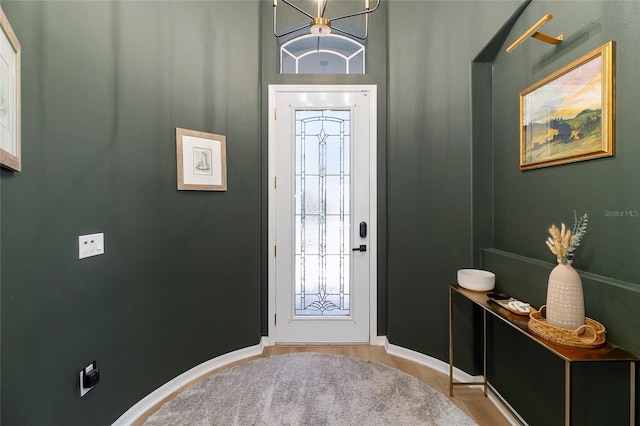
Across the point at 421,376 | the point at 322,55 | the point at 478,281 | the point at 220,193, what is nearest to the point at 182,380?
the point at 220,193

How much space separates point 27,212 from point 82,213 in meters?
0.28

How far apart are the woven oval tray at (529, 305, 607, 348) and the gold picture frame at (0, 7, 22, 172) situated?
7.05ft

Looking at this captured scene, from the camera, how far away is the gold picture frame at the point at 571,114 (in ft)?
3.92

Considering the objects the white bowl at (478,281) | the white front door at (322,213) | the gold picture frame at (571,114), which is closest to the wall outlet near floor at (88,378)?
the white front door at (322,213)

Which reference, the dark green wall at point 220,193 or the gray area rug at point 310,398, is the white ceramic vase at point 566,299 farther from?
the gray area rug at point 310,398

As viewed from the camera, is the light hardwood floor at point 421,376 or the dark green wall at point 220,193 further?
the light hardwood floor at point 421,376

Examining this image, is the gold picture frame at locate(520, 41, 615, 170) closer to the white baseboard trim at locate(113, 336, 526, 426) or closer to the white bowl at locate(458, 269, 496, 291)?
the white bowl at locate(458, 269, 496, 291)

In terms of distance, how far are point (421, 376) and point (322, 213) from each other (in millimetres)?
1561

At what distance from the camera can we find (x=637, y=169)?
1.10 m

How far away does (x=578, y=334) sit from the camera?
3.75 feet

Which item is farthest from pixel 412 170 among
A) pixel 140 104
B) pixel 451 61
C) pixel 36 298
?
pixel 36 298

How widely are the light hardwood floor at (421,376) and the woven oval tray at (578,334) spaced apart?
94 centimetres

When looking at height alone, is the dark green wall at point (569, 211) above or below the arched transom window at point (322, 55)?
below

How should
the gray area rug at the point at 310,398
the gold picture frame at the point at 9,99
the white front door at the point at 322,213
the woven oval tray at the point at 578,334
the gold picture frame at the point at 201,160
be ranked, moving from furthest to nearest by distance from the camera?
the white front door at the point at 322,213, the gold picture frame at the point at 201,160, the gray area rug at the point at 310,398, the woven oval tray at the point at 578,334, the gold picture frame at the point at 9,99
